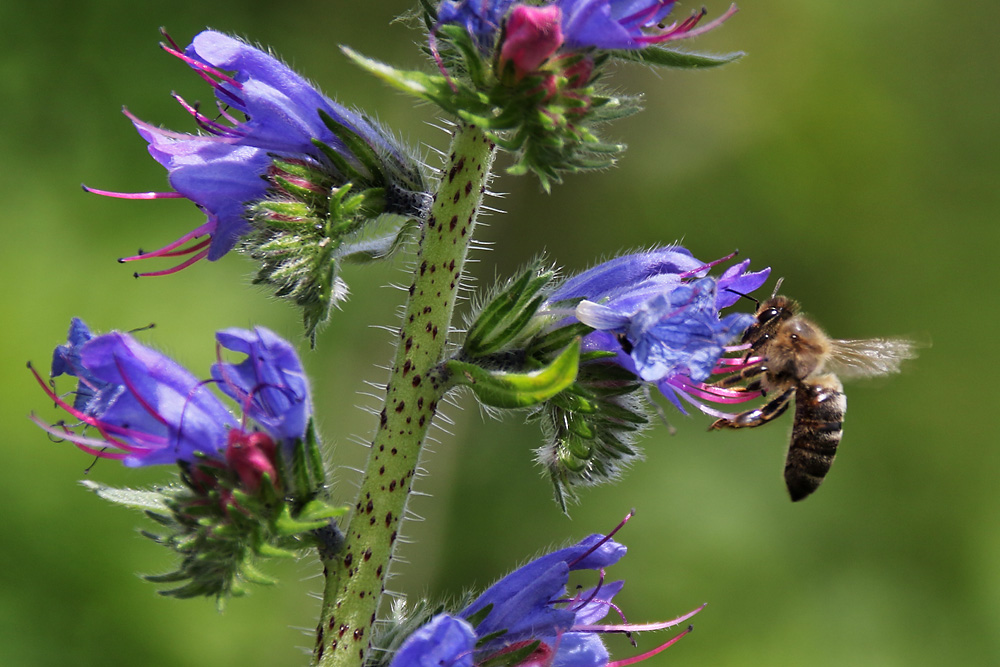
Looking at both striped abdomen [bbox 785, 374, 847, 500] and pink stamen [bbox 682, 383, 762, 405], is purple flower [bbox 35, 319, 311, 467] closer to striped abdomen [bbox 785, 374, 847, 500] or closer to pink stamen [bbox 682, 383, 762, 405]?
pink stamen [bbox 682, 383, 762, 405]

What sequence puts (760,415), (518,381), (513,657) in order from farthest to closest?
(760,415), (513,657), (518,381)

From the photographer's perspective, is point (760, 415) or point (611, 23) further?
point (760, 415)

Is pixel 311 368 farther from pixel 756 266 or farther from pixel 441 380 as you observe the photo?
pixel 441 380

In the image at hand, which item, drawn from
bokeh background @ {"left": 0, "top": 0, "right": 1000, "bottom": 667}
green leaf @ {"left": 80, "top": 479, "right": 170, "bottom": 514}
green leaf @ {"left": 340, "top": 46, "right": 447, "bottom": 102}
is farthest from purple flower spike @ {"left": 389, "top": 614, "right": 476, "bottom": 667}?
bokeh background @ {"left": 0, "top": 0, "right": 1000, "bottom": 667}

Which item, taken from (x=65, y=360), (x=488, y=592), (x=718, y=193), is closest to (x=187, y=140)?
(x=65, y=360)

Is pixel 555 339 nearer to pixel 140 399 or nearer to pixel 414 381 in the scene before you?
pixel 414 381

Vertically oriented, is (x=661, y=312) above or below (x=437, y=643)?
above

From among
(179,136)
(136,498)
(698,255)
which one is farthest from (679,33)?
(698,255)
